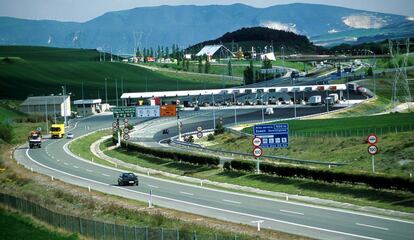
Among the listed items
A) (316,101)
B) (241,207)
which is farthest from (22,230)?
(316,101)

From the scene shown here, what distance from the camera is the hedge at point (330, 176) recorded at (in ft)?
168

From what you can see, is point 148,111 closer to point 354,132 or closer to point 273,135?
point 354,132

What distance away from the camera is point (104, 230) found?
128 feet

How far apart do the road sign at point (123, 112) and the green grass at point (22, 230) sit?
2093 inches

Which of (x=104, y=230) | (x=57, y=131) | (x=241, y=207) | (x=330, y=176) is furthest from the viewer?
(x=57, y=131)

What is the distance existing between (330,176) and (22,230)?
23.7m

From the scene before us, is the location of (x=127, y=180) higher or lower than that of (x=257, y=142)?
lower

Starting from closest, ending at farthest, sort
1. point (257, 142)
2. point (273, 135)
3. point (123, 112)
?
point (257, 142) → point (273, 135) → point (123, 112)

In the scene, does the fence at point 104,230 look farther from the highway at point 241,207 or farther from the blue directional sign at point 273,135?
the blue directional sign at point 273,135

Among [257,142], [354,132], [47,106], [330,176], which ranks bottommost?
[47,106]

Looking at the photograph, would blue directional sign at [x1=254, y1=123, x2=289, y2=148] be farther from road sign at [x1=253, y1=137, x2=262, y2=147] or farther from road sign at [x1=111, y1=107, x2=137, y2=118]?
road sign at [x1=111, y1=107, x2=137, y2=118]

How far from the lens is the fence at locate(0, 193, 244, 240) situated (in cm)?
3509

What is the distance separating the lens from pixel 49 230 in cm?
4662

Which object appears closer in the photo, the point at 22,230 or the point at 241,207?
the point at 22,230
